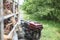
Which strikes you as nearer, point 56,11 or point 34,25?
point 34,25

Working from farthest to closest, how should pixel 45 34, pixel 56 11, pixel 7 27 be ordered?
1. pixel 56 11
2. pixel 45 34
3. pixel 7 27

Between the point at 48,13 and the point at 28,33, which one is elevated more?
the point at 28,33

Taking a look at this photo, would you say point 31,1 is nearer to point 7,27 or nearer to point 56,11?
point 56,11

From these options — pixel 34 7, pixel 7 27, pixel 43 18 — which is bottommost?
pixel 43 18

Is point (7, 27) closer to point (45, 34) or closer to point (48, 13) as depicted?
point (45, 34)

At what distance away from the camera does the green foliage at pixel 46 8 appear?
459 inches

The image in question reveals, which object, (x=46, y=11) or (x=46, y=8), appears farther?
(x=46, y=8)

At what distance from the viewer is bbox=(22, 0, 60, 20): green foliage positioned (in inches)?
459

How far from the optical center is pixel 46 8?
11711 millimetres

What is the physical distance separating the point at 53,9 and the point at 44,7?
2.03 ft

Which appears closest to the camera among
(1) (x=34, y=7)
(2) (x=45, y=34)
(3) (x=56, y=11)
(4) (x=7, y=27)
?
(4) (x=7, y=27)

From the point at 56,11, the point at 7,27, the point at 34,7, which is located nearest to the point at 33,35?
the point at 7,27

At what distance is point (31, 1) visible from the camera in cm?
1284

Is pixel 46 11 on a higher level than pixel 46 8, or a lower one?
lower
